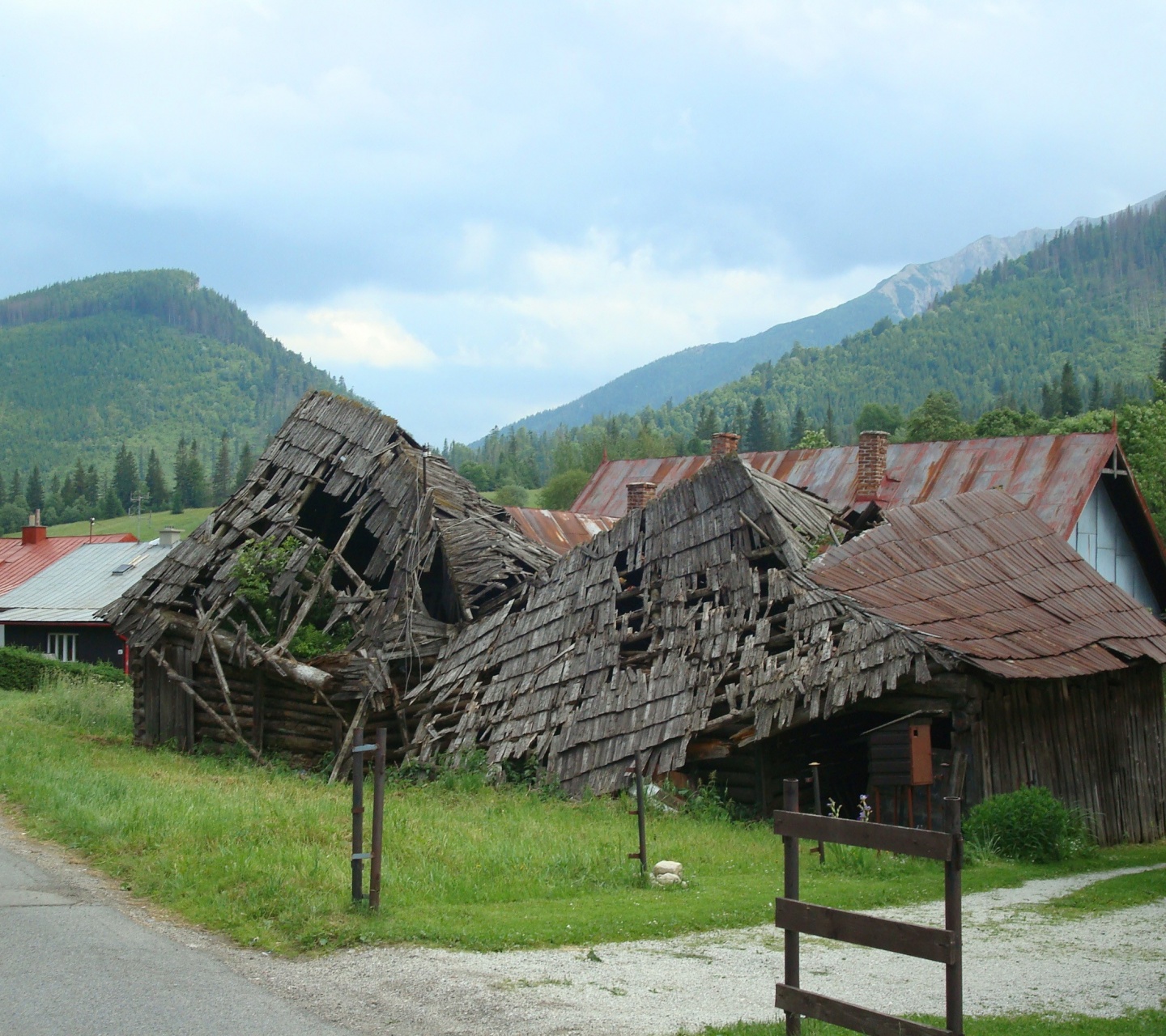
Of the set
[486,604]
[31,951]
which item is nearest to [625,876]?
[31,951]

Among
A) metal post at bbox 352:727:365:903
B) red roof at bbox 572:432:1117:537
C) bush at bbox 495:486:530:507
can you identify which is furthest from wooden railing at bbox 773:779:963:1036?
bush at bbox 495:486:530:507

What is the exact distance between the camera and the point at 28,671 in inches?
1647

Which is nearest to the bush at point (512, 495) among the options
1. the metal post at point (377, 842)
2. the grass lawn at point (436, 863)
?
the grass lawn at point (436, 863)

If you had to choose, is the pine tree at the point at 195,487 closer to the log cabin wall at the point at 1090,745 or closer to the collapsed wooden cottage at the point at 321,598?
the collapsed wooden cottage at the point at 321,598

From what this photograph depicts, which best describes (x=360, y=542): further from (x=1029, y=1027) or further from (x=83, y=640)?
(x=83, y=640)

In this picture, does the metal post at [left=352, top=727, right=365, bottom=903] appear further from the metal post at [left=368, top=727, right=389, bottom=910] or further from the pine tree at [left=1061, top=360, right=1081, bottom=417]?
the pine tree at [left=1061, top=360, right=1081, bottom=417]

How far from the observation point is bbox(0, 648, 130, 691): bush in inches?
1629

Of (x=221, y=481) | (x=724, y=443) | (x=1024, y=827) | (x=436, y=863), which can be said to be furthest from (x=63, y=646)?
(x=221, y=481)

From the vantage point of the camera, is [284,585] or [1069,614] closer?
[1069,614]

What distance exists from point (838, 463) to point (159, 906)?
27247mm

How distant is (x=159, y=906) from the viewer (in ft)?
33.5

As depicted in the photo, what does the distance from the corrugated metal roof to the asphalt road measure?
3985cm

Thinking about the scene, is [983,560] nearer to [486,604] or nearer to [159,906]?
[486,604]

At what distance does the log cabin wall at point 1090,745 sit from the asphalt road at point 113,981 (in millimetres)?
10917
